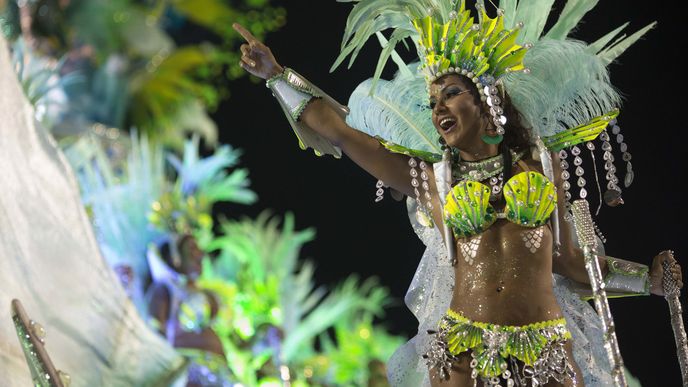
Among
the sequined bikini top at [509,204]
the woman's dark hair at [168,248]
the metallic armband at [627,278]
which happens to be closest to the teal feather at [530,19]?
the sequined bikini top at [509,204]

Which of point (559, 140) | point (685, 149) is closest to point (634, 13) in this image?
point (685, 149)

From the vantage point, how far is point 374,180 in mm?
8500

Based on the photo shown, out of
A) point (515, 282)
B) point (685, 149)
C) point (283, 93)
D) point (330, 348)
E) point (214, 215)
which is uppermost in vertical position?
point (283, 93)

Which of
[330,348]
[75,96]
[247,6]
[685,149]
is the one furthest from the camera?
[247,6]

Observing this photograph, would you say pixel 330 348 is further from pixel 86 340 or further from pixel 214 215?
pixel 86 340

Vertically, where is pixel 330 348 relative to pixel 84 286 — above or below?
below

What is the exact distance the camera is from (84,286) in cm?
366

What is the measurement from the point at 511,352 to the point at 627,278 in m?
0.66

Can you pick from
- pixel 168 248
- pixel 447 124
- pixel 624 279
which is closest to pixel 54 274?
pixel 447 124

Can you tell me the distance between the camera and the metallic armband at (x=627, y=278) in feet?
11.0

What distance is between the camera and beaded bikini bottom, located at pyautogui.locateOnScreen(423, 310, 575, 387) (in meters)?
2.91

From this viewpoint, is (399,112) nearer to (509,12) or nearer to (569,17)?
(509,12)

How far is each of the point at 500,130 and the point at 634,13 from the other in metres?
2.34

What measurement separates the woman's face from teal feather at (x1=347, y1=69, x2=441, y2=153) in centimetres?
26
